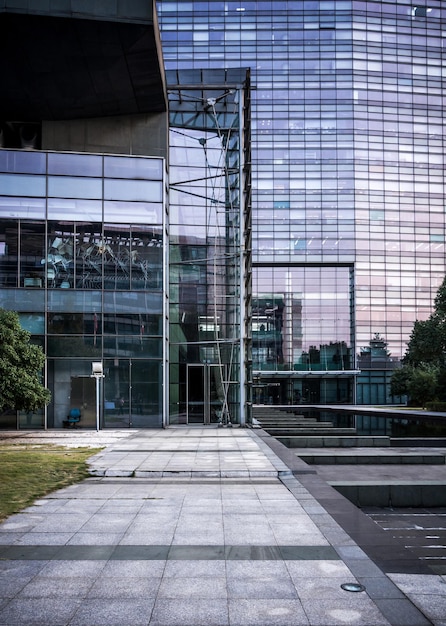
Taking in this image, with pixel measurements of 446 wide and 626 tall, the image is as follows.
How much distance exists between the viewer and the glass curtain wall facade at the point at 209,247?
3412 cm

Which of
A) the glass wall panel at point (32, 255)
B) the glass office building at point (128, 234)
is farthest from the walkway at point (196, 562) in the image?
the glass wall panel at point (32, 255)

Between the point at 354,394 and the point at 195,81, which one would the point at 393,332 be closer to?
the point at 354,394

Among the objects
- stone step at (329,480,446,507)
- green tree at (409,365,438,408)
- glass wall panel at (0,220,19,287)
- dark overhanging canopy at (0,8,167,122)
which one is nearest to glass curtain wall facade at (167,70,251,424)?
dark overhanging canopy at (0,8,167,122)

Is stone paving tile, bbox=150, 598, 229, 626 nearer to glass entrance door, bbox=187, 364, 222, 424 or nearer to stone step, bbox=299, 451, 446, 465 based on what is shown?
stone step, bbox=299, 451, 446, 465

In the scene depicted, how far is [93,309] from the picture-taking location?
31578 mm

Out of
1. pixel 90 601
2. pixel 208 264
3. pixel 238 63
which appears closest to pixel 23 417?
pixel 208 264

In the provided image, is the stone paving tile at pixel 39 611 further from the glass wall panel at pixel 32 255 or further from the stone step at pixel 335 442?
the glass wall panel at pixel 32 255

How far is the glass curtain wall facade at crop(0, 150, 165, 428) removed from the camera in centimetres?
3136

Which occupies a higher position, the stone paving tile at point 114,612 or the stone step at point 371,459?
the stone paving tile at point 114,612

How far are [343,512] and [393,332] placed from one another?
7798 centimetres

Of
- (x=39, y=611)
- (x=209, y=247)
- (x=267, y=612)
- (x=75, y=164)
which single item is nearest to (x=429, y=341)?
(x=209, y=247)

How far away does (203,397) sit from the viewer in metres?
34.2

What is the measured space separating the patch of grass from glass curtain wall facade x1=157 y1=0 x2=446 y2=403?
208 ft

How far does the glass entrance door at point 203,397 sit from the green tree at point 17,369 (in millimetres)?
9191
